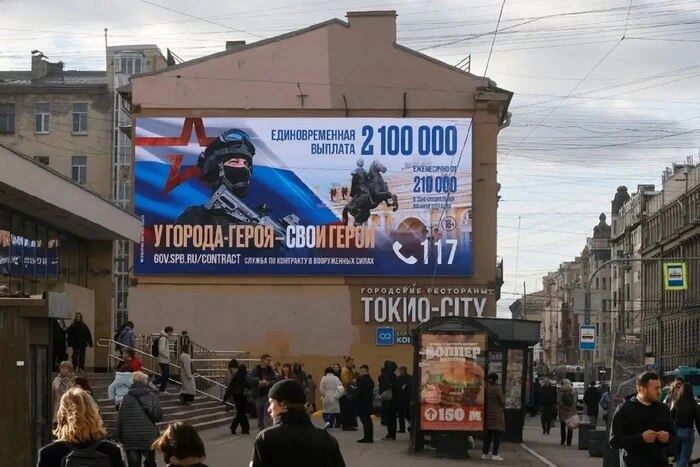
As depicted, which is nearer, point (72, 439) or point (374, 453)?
point (72, 439)

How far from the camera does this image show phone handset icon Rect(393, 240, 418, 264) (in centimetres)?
5062

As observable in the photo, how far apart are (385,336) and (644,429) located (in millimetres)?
39433

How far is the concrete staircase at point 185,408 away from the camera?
101ft

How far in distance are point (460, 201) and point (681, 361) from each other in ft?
173

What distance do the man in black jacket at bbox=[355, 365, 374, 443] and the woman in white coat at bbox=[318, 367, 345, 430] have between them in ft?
2.17

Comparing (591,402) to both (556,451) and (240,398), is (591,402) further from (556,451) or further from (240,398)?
(240,398)

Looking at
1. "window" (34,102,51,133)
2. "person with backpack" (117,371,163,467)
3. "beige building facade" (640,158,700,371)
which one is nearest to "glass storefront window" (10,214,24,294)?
Result: "person with backpack" (117,371,163,467)

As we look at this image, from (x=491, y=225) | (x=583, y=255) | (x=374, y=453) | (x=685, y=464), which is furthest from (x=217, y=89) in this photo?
(x=583, y=255)

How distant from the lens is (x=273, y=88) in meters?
52.0

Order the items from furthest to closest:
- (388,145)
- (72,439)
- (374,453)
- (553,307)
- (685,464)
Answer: (553,307), (388,145), (374,453), (685,464), (72,439)

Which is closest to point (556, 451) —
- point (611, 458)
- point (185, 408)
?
point (185, 408)

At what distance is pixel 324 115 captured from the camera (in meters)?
51.4

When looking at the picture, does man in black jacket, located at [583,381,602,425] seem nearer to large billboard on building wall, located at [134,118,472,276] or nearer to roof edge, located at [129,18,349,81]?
large billboard on building wall, located at [134,118,472,276]

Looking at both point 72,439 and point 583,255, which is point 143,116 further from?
point 583,255
